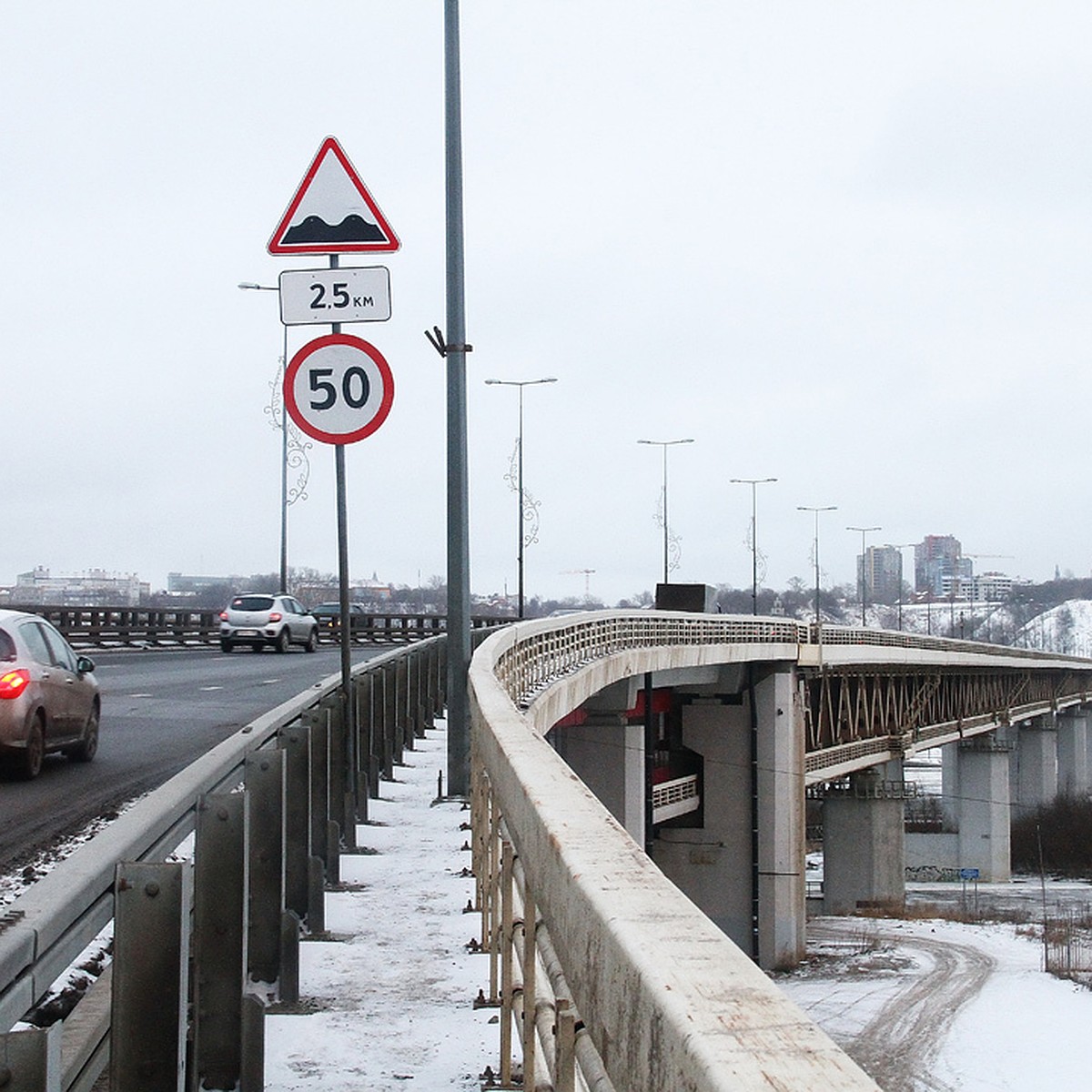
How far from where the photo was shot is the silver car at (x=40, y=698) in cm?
1296

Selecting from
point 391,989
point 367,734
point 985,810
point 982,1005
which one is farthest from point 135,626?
point 985,810

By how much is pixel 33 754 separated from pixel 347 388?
5.02 m

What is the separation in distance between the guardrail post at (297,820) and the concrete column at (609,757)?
106 ft

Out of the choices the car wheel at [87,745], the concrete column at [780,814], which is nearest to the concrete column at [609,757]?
the concrete column at [780,814]

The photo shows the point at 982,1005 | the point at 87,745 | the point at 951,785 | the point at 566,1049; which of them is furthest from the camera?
the point at 951,785

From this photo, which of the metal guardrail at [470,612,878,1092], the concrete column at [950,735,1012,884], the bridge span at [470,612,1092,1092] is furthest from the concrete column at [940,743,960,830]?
the metal guardrail at [470,612,878,1092]

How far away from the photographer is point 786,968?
50.0 meters

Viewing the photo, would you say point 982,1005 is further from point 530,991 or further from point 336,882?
point 530,991

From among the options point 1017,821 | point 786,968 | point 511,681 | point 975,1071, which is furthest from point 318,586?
point 511,681

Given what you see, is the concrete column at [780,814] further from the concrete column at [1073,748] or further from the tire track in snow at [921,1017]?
the concrete column at [1073,748]

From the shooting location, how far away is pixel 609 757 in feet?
133

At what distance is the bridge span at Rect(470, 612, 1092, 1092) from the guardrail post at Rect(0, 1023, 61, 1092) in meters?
0.95

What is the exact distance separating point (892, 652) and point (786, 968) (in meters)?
18.1

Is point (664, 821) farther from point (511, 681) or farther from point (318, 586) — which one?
point (511, 681)
